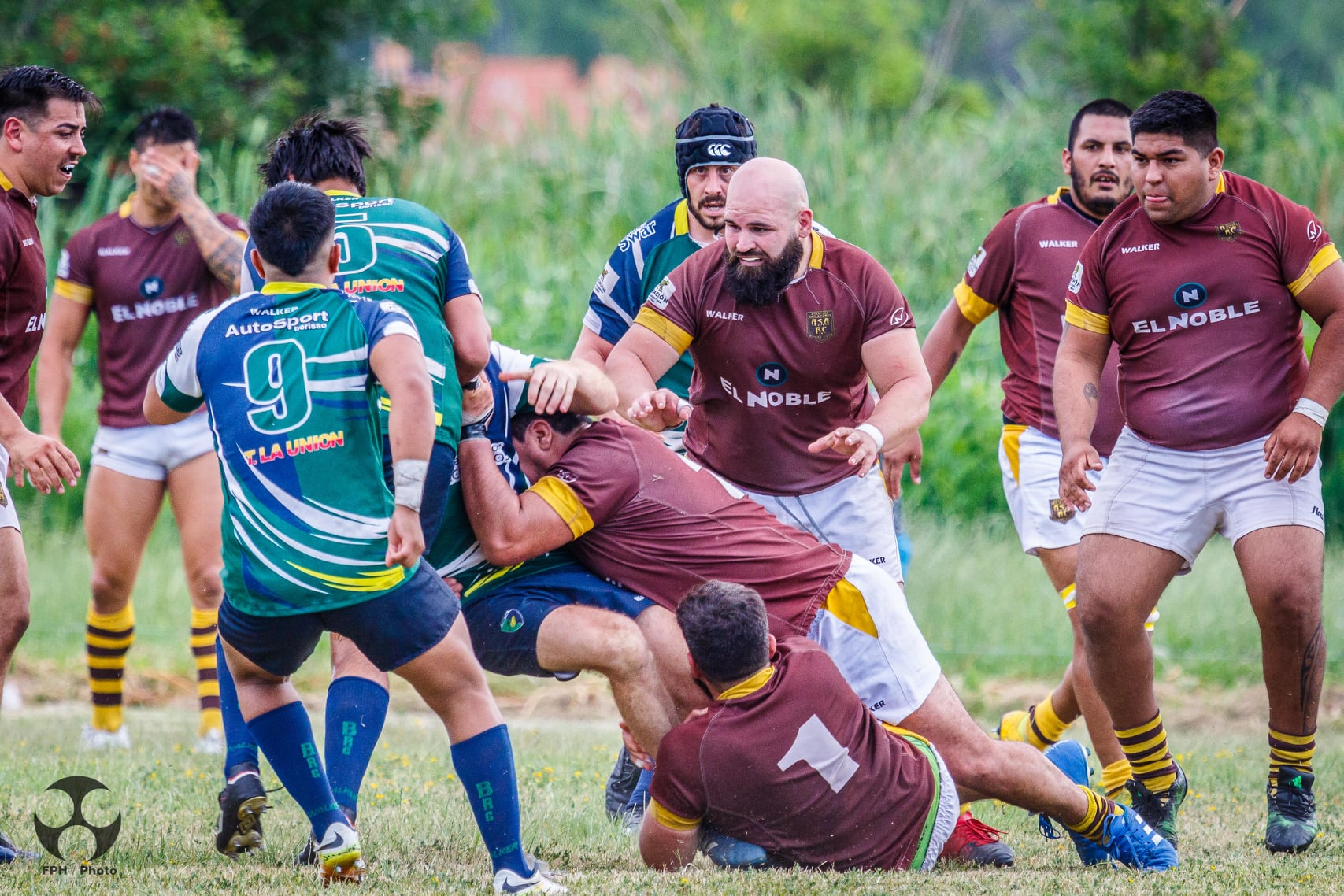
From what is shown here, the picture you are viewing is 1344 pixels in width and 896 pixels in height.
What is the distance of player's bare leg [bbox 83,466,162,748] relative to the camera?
702 cm

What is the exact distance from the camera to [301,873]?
436 centimetres

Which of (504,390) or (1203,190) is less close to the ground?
(1203,190)

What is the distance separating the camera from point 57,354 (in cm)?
716

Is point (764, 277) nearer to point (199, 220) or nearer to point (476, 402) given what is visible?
point (476, 402)

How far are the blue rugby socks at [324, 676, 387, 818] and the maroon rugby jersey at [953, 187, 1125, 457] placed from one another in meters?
3.08

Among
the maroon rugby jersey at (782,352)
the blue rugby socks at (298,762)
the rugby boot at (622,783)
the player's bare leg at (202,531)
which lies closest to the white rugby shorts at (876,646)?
the maroon rugby jersey at (782,352)

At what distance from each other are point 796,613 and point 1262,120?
42.4ft

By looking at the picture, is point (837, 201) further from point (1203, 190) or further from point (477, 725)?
point (477, 725)

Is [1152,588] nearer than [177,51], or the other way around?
[1152,588]

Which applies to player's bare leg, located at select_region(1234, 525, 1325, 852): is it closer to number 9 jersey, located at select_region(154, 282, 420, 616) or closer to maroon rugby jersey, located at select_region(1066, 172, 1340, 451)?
maroon rugby jersey, located at select_region(1066, 172, 1340, 451)

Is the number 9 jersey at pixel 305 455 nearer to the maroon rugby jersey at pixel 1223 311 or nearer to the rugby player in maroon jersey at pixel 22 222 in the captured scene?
the rugby player in maroon jersey at pixel 22 222

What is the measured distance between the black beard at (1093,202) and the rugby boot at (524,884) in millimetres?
3799

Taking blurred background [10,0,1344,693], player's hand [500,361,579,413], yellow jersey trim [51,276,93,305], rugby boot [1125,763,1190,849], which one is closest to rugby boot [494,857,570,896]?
player's hand [500,361,579,413]

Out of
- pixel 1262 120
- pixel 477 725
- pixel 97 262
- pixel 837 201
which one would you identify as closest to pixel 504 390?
pixel 477 725
